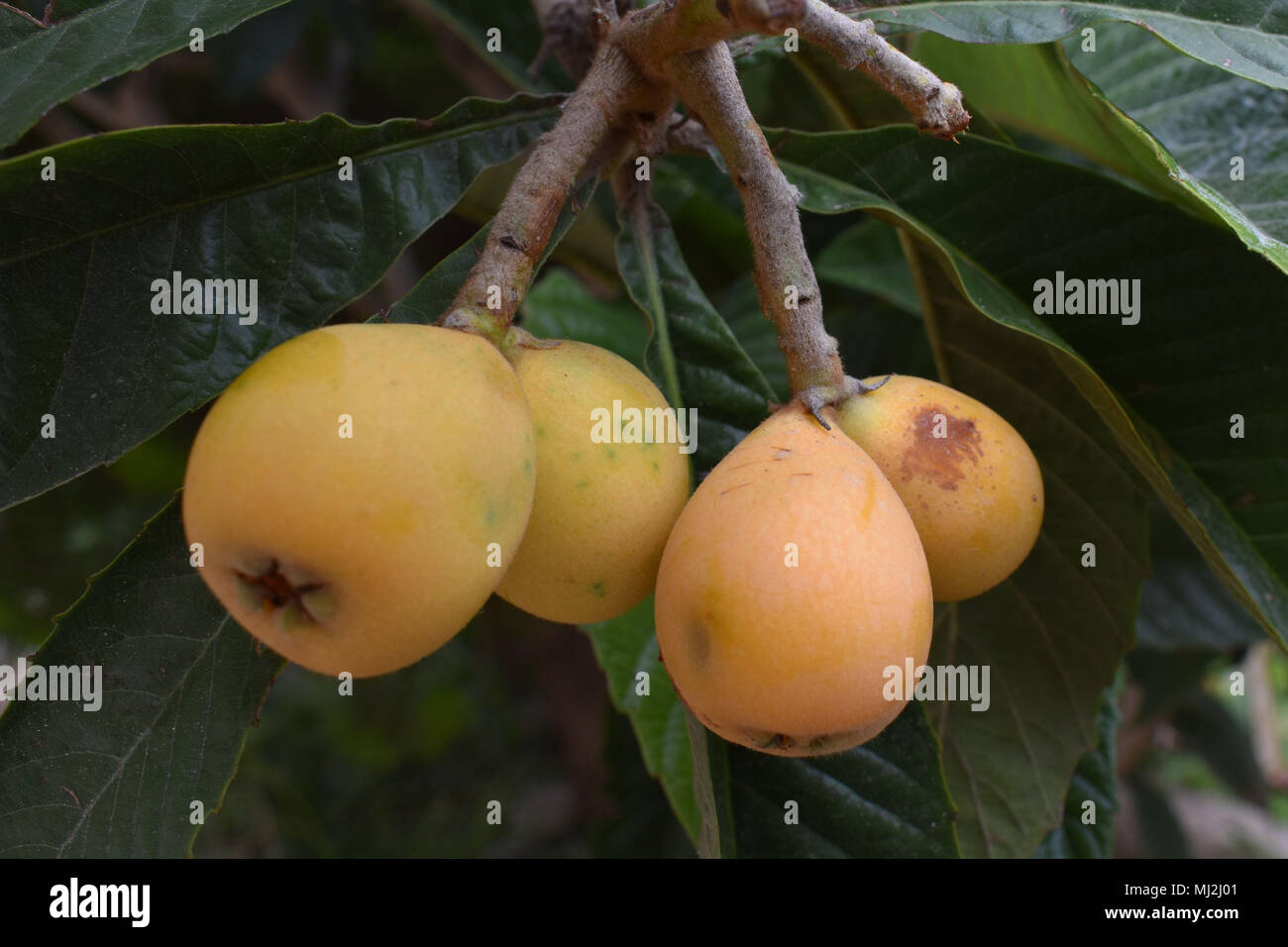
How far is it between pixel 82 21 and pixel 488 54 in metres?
0.86

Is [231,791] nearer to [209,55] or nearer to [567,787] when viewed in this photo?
[567,787]

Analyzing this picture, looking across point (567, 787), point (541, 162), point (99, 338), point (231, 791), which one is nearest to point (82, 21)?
point (99, 338)

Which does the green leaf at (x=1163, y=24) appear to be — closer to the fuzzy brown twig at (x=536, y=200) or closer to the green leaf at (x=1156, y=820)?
the fuzzy brown twig at (x=536, y=200)

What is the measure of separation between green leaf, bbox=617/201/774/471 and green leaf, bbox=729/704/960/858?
0.34 meters

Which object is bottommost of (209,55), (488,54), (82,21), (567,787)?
(567,787)

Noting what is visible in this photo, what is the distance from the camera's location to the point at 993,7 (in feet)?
3.60

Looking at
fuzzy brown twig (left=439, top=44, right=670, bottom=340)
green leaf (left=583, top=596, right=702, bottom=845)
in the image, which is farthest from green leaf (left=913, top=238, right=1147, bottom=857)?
fuzzy brown twig (left=439, top=44, right=670, bottom=340)

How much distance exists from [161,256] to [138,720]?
17.6 inches

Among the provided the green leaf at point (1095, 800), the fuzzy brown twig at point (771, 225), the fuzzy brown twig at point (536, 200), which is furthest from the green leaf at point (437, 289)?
the green leaf at point (1095, 800)

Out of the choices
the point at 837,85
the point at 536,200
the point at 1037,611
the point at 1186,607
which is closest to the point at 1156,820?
the point at 1186,607

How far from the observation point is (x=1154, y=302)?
107 cm

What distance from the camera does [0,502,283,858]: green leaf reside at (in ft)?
3.20

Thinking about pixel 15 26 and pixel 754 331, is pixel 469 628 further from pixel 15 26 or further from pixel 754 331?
pixel 15 26

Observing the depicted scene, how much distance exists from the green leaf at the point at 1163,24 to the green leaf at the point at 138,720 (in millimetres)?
948
